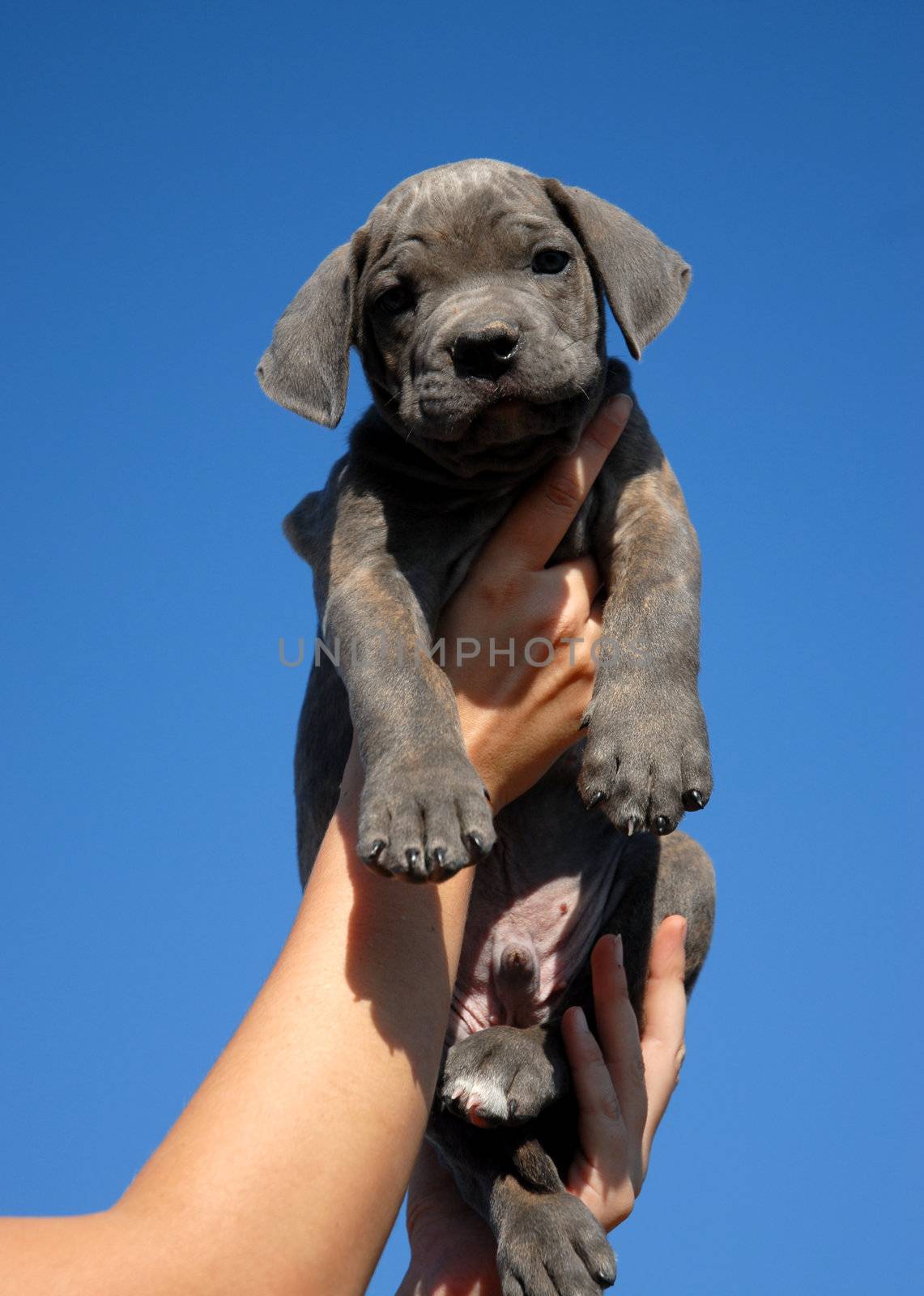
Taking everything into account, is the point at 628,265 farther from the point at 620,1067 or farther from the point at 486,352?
the point at 620,1067

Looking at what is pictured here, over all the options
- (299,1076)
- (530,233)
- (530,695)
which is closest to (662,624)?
(530,695)

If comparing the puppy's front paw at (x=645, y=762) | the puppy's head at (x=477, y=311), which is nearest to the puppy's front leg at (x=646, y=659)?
the puppy's front paw at (x=645, y=762)

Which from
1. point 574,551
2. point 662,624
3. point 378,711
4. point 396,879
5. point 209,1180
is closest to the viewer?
point 209,1180

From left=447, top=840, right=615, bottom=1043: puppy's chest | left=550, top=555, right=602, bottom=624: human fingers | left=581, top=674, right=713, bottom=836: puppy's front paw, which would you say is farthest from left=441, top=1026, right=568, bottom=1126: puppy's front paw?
left=550, top=555, right=602, bottom=624: human fingers

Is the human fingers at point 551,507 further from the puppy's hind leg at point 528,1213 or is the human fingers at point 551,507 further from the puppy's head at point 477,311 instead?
the puppy's hind leg at point 528,1213

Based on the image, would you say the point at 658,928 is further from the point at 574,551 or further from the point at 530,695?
the point at 574,551
